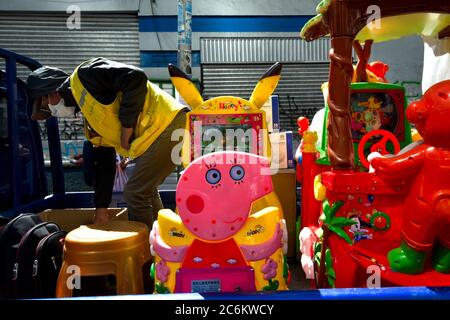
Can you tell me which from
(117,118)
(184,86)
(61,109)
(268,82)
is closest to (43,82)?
(61,109)

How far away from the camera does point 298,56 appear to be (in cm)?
723

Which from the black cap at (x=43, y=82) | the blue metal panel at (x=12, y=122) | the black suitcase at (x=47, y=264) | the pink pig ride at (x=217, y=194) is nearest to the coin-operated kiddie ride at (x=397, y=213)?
the pink pig ride at (x=217, y=194)

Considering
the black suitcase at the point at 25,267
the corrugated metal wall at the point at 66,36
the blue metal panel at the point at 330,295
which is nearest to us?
the blue metal panel at the point at 330,295

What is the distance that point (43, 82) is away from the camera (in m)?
2.19

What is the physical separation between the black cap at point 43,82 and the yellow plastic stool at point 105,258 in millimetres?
905

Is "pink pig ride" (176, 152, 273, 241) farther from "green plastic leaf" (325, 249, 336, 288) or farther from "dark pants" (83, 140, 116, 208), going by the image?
"dark pants" (83, 140, 116, 208)

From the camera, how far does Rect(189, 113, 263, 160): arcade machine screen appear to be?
7.37 ft

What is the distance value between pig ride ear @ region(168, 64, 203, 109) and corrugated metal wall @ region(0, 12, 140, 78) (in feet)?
17.3

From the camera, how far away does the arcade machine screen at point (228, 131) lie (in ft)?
7.37

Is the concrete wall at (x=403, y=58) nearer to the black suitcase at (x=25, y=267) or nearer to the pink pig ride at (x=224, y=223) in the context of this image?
the pink pig ride at (x=224, y=223)

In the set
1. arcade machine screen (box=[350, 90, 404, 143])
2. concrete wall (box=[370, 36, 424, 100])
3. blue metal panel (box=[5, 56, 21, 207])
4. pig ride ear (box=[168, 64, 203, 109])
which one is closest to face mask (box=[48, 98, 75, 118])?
blue metal panel (box=[5, 56, 21, 207])

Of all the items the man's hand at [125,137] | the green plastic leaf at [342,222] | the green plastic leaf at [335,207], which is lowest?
the green plastic leaf at [342,222]

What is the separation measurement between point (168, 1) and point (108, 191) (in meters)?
5.67
